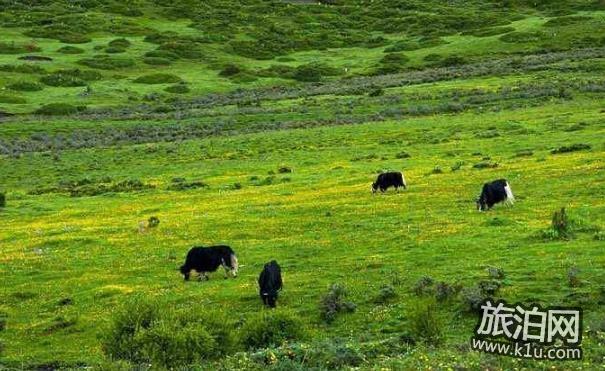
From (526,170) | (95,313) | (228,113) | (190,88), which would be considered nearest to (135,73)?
(190,88)

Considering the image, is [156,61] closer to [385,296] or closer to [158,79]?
[158,79]

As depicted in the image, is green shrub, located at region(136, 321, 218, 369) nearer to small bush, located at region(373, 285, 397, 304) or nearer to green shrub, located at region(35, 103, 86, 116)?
small bush, located at region(373, 285, 397, 304)

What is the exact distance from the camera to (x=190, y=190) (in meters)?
49.9

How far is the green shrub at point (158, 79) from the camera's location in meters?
112

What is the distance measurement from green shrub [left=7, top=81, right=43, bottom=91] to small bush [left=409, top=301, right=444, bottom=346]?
93434mm

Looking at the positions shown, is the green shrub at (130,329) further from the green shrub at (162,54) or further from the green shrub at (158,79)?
the green shrub at (162,54)

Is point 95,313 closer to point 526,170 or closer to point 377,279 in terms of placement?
point 377,279

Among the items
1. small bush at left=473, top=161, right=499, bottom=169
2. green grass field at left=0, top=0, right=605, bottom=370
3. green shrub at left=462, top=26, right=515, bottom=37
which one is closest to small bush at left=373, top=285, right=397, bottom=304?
green grass field at left=0, top=0, right=605, bottom=370

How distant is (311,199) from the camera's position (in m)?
41.5

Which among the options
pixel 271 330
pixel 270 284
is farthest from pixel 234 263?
pixel 271 330

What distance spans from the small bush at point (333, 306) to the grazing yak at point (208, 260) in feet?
19.3

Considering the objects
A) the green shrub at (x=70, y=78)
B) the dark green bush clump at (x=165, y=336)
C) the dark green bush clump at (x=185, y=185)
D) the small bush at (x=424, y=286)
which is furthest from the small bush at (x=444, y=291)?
the green shrub at (x=70, y=78)

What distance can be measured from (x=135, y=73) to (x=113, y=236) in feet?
276

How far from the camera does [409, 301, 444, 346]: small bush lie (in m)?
18.1
